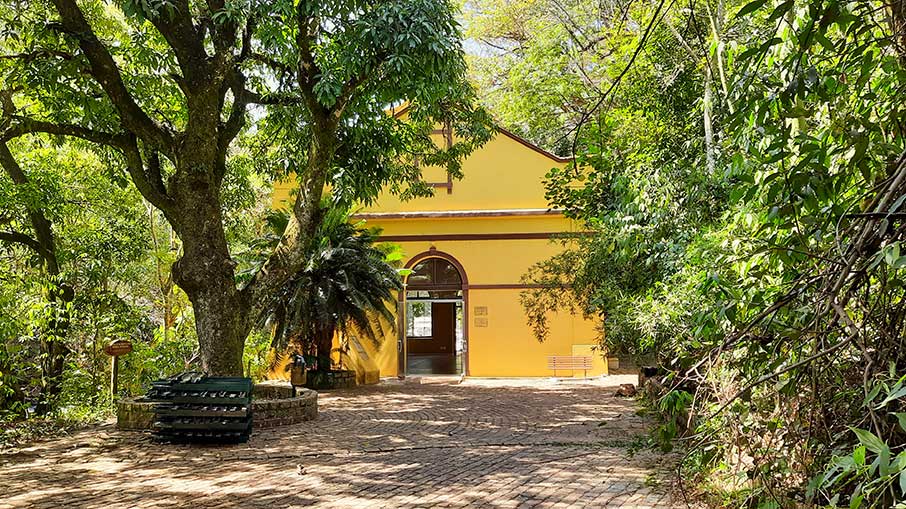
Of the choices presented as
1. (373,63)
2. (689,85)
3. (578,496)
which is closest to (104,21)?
(373,63)

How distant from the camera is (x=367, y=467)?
720cm

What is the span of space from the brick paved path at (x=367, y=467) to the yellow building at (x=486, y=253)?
7782 mm

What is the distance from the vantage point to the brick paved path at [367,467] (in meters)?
5.81

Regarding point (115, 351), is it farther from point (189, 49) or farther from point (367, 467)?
point (367, 467)

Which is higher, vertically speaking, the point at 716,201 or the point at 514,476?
the point at 716,201

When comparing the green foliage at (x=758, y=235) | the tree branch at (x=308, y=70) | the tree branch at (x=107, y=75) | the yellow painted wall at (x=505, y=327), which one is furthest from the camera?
the yellow painted wall at (x=505, y=327)

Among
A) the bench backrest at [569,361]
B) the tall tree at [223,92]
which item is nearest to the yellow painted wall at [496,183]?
the bench backrest at [569,361]

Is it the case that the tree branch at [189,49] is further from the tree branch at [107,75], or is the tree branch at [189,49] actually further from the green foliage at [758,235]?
the green foliage at [758,235]

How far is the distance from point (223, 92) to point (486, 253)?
35.9ft

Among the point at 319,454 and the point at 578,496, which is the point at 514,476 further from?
the point at 319,454

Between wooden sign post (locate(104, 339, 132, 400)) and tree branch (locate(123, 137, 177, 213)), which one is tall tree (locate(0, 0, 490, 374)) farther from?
wooden sign post (locate(104, 339, 132, 400))

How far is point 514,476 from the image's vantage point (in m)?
6.65

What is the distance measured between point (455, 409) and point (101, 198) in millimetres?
7567

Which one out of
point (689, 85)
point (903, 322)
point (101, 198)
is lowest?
point (903, 322)
